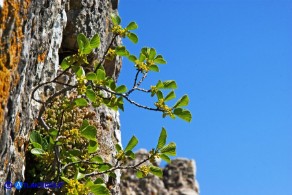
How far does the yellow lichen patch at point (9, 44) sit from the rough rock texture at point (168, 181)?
18914mm

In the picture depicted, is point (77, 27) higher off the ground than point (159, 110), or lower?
higher

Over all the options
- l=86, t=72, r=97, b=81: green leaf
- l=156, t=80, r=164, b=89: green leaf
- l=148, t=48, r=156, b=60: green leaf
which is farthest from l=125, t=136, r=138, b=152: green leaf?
l=148, t=48, r=156, b=60: green leaf

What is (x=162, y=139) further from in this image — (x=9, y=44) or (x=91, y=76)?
(x=9, y=44)

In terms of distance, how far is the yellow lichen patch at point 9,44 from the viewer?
123 inches

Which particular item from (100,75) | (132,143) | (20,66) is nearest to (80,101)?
(100,75)

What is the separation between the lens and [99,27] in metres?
6.52

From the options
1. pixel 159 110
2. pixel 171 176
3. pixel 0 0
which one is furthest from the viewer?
pixel 171 176

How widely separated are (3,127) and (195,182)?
22.4 m

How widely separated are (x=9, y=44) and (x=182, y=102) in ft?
6.84

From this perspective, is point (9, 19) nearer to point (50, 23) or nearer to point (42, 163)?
point (50, 23)

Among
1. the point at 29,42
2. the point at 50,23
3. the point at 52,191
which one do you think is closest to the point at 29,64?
the point at 29,42

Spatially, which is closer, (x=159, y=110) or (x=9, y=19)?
(x=9, y=19)

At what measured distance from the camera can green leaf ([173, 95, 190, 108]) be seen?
4.80 meters

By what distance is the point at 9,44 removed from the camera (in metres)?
3.16
